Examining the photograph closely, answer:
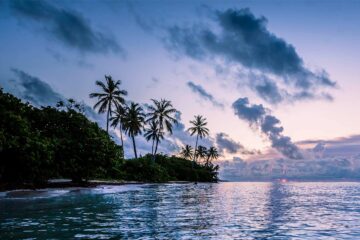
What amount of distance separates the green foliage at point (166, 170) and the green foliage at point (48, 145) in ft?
91.9

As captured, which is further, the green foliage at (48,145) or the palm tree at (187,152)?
the palm tree at (187,152)

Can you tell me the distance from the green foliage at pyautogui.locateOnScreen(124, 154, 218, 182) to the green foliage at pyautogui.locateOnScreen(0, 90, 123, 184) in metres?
28.0

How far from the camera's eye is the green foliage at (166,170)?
83.4 m

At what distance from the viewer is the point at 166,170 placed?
105m

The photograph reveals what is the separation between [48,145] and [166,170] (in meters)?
67.4

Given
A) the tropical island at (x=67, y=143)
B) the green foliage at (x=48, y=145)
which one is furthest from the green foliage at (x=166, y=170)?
the green foliage at (x=48, y=145)

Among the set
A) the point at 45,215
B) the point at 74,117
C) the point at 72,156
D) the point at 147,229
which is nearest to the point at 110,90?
the point at 74,117

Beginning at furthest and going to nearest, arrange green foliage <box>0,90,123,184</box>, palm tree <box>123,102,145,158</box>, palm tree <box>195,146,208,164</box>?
palm tree <box>195,146,208,164</box>
palm tree <box>123,102,145,158</box>
green foliage <box>0,90,123,184</box>

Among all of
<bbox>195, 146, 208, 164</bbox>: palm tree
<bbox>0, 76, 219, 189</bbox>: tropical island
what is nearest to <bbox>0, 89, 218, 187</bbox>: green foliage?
<bbox>0, 76, 219, 189</bbox>: tropical island

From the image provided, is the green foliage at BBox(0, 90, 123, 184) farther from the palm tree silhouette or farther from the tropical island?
the palm tree silhouette

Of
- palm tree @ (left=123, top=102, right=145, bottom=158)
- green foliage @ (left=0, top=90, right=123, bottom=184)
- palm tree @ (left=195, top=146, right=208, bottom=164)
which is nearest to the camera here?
green foliage @ (left=0, top=90, right=123, bottom=184)

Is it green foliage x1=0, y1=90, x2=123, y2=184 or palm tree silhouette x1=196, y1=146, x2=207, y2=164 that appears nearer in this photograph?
green foliage x1=0, y1=90, x2=123, y2=184

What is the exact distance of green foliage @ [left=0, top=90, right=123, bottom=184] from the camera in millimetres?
34438

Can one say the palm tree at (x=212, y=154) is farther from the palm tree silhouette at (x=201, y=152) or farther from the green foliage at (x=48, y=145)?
the green foliage at (x=48, y=145)
